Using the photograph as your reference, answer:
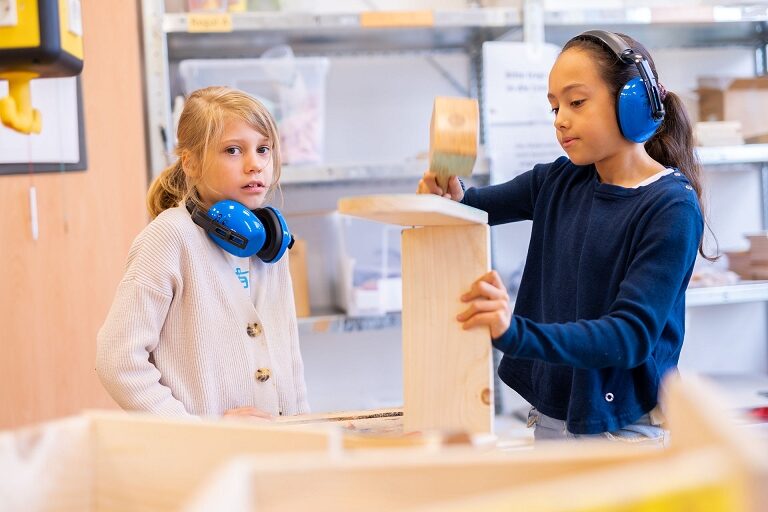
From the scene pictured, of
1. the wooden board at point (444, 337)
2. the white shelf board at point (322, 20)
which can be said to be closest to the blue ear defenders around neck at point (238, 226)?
the wooden board at point (444, 337)

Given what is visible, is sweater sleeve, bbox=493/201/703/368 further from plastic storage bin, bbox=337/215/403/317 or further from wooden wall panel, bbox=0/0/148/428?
wooden wall panel, bbox=0/0/148/428

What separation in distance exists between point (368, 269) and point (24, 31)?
1.70 m

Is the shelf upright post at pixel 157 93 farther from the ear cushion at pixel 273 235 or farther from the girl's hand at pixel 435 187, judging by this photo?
the girl's hand at pixel 435 187

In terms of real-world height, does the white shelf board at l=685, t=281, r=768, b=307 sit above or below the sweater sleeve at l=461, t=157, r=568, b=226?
below

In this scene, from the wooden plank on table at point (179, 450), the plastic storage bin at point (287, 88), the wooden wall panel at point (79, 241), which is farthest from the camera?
the plastic storage bin at point (287, 88)

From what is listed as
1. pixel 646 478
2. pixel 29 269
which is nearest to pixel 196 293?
pixel 646 478

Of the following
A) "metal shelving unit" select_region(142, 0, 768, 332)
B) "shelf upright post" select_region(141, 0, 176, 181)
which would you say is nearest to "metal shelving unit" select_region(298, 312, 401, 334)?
"metal shelving unit" select_region(142, 0, 768, 332)

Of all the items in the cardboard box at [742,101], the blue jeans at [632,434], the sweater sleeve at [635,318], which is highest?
the cardboard box at [742,101]

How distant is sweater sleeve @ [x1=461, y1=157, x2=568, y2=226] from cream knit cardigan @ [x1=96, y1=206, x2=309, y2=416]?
0.41 metres

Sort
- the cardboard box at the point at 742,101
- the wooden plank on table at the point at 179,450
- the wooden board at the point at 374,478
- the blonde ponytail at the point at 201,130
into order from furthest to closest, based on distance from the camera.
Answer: the cardboard box at the point at 742,101
the blonde ponytail at the point at 201,130
the wooden plank on table at the point at 179,450
the wooden board at the point at 374,478

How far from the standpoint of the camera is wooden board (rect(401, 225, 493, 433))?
94cm

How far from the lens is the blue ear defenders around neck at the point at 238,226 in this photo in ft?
4.35

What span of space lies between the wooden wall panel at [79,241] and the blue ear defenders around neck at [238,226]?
1.09 meters

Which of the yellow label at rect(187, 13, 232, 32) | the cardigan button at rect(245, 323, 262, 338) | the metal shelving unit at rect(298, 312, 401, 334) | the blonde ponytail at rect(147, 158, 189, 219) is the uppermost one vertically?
the yellow label at rect(187, 13, 232, 32)
